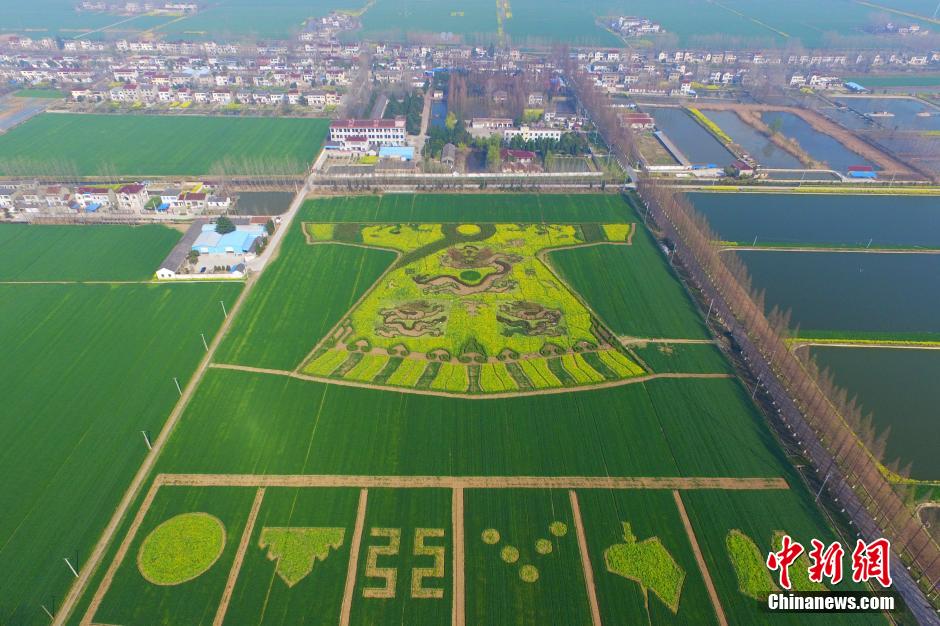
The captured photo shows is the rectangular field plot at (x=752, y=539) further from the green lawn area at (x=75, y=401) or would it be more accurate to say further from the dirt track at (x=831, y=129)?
the dirt track at (x=831, y=129)

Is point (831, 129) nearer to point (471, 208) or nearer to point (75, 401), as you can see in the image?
point (471, 208)

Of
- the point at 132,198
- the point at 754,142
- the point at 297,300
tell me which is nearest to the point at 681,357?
the point at 297,300

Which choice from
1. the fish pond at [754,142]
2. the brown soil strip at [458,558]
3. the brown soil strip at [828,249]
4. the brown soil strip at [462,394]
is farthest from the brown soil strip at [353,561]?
the fish pond at [754,142]

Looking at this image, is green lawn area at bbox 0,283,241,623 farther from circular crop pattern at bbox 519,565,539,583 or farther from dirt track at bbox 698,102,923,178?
dirt track at bbox 698,102,923,178

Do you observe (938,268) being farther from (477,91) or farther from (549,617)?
(477,91)

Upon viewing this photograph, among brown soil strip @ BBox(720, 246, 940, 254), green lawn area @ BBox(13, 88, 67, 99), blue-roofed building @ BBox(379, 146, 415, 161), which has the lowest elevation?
brown soil strip @ BBox(720, 246, 940, 254)

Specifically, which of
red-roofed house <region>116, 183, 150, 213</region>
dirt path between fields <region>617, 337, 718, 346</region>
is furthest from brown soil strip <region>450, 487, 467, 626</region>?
red-roofed house <region>116, 183, 150, 213</region>

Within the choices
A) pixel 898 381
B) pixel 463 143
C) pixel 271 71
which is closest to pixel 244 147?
pixel 463 143
